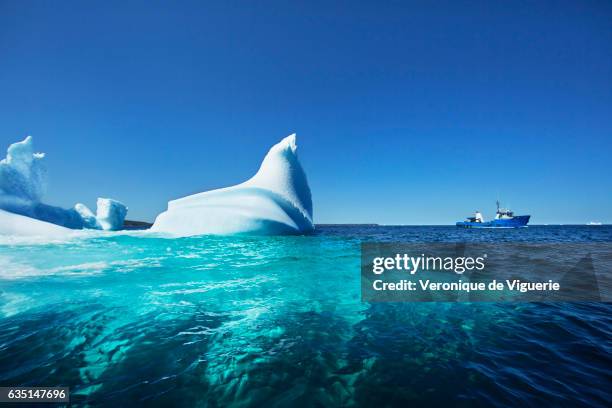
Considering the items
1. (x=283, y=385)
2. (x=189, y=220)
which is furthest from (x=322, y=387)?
(x=189, y=220)

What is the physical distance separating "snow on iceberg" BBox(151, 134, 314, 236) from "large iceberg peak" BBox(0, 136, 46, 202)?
10.7 metres

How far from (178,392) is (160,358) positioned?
773 mm

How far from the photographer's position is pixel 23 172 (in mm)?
20109

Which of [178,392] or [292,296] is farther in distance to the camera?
[292,296]

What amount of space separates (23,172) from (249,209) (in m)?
19.0

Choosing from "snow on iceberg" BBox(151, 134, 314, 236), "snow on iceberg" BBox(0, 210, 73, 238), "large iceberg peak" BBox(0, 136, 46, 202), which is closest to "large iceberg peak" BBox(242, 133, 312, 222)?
"snow on iceberg" BBox(151, 134, 314, 236)

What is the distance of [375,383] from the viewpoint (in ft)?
8.24

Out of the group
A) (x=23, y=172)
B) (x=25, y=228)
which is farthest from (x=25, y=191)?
(x=25, y=228)

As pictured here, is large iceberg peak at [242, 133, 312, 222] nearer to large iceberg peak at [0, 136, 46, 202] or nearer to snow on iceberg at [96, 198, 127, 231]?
large iceberg peak at [0, 136, 46, 202]

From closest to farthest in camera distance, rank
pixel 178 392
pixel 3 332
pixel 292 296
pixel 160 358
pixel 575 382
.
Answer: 1. pixel 178 392
2. pixel 575 382
3. pixel 160 358
4. pixel 3 332
5. pixel 292 296

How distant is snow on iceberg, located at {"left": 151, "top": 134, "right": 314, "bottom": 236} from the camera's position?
739 inches

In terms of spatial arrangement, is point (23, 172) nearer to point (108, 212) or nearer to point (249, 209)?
point (108, 212)

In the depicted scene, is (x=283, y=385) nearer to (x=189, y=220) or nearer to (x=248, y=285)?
(x=248, y=285)

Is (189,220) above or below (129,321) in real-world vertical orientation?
above
